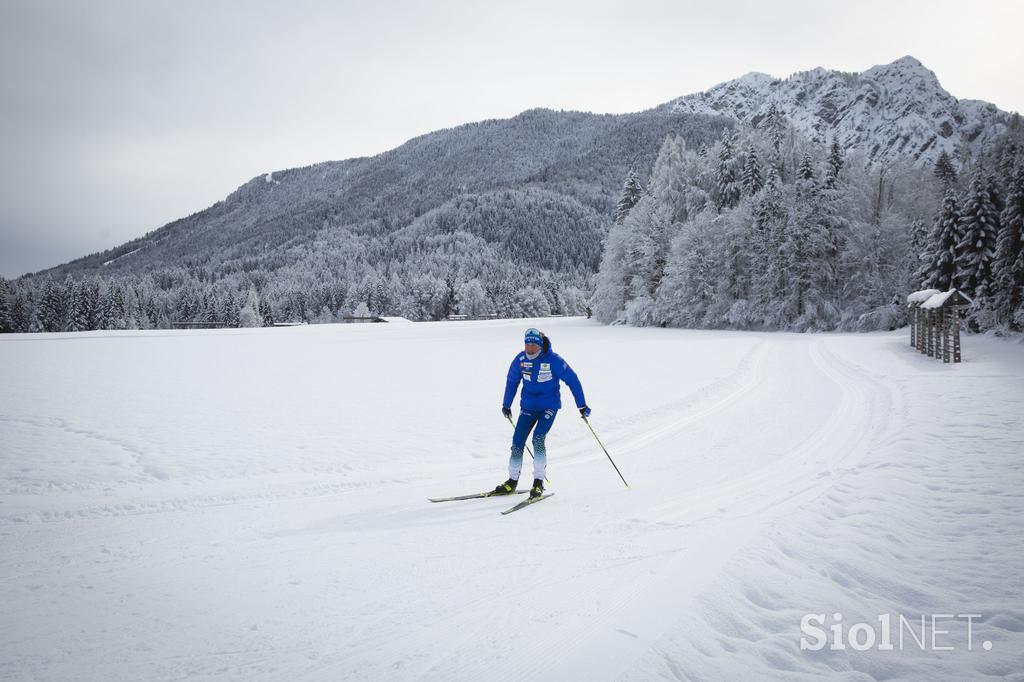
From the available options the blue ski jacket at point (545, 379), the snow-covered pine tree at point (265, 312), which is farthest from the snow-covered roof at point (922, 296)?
the snow-covered pine tree at point (265, 312)

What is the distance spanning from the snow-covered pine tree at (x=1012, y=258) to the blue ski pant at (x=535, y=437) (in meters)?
34.6

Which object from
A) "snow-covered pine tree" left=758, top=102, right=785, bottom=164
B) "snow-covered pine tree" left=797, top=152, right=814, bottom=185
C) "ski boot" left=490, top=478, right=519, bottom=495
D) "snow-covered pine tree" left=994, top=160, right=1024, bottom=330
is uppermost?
"snow-covered pine tree" left=758, top=102, right=785, bottom=164

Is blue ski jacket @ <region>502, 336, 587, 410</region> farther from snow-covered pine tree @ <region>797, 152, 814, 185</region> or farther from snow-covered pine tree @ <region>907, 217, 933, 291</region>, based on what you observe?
snow-covered pine tree @ <region>797, 152, 814, 185</region>

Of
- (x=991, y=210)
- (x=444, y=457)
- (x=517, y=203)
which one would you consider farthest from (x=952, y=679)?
(x=517, y=203)

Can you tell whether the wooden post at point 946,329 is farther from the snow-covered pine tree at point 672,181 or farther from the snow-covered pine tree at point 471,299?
the snow-covered pine tree at point 471,299

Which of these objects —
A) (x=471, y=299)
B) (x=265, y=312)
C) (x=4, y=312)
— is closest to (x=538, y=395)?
(x=4, y=312)

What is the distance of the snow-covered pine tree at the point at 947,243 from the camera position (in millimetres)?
35125

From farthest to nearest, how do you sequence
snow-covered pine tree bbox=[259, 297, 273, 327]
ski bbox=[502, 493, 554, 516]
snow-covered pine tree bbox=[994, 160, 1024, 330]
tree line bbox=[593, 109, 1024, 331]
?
snow-covered pine tree bbox=[259, 297, 273, 327] → tree line bbox=[593, 109, 1024, 331] → snow-covered pine tree bbox=[994, 160, 1024, 330] → ski bbox=[502, 493, 554, 516]

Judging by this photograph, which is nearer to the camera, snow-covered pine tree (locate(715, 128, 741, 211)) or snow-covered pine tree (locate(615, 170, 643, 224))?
snow-covered pine tree (locate(715, 128, 741, 211))

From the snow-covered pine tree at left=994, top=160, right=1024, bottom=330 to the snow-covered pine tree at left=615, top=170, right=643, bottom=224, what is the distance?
35711 mm

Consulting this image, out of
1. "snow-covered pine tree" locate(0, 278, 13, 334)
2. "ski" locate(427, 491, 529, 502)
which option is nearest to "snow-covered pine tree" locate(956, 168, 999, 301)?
"ski" locate(427, 491, 529, 502)

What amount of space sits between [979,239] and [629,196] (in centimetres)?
3480

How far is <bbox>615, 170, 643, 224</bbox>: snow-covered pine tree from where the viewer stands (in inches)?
2441

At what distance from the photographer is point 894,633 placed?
3738 millimetres
